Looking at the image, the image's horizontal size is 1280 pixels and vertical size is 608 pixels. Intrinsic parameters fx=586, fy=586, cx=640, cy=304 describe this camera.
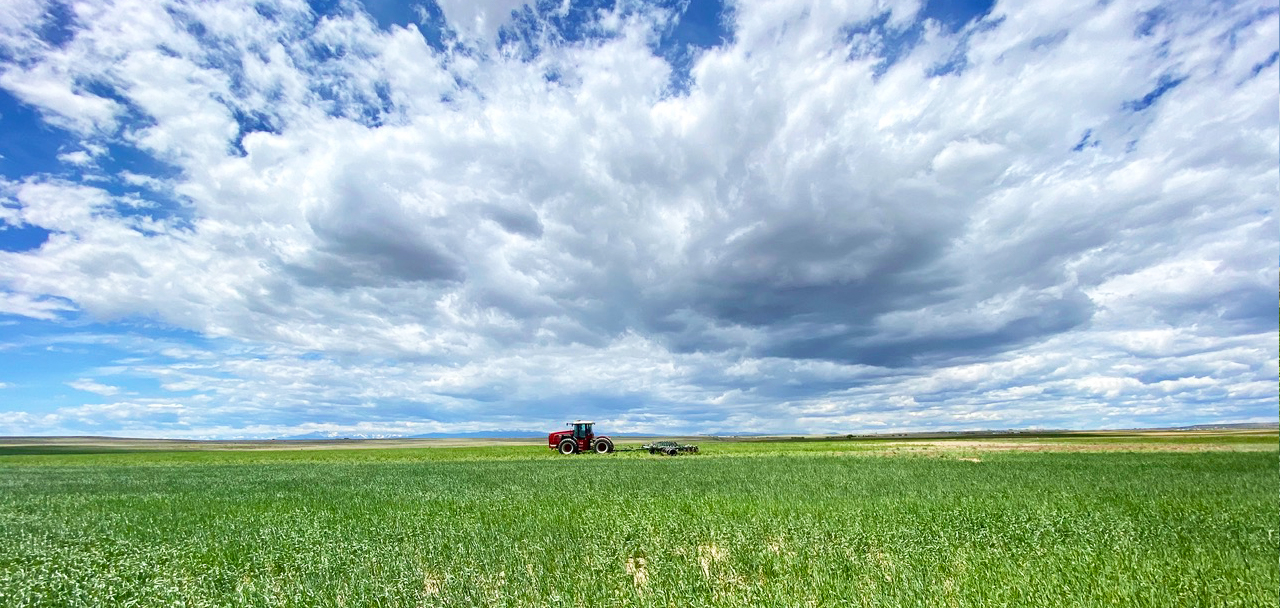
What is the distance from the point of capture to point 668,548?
42.0 feet

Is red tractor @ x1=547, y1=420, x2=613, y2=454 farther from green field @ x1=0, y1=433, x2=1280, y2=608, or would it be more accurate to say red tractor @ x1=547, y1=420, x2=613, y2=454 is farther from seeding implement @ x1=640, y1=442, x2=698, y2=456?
green field @ x1=0, y1=433, x2=1280, y2=608

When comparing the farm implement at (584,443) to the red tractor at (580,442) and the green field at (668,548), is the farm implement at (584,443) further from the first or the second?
the green field at (668,548)

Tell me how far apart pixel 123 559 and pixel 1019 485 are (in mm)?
28157

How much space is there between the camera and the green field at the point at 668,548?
31.5 feet

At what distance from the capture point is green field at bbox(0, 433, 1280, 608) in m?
9.61

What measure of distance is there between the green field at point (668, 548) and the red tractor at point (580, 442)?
4385cm

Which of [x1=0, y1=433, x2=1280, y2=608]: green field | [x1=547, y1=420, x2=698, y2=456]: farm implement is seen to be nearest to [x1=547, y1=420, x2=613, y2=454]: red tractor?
[x1=547, y1=420, x2=698, y2=456]: farm implement

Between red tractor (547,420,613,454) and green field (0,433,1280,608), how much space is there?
4385 cm

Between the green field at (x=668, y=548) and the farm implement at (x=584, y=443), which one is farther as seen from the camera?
the farm implement at (x=584, y=443)

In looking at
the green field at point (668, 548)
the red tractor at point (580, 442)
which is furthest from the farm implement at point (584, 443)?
the green field at point (668, 548)

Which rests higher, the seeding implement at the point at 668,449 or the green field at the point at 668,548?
the green field at the point at 668,548

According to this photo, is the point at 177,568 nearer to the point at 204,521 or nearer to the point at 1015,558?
the point at 204,521

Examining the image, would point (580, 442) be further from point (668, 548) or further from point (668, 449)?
point (668, 548)

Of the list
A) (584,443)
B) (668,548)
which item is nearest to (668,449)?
(584,443)
